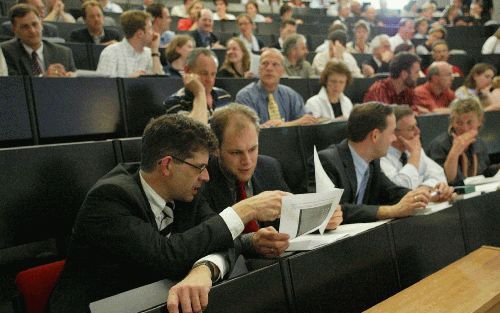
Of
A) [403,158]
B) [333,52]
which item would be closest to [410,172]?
[403,158]

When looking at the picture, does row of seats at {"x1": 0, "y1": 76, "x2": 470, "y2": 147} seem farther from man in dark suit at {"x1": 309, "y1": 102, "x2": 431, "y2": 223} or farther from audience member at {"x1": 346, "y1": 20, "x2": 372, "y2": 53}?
audience member at {"x1": 346, "y1": 20, "x2": 372, "y2": 53}

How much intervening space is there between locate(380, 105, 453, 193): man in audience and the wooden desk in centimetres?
91

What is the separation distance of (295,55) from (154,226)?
287 cm

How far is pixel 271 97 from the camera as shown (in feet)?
9.25

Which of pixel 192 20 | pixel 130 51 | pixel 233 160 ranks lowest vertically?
pixel 233 160

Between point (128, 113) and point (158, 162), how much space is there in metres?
1.24

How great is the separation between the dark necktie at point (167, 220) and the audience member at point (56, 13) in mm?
3368

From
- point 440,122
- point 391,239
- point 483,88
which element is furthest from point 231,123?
point 483,88

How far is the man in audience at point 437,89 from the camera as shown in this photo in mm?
3602

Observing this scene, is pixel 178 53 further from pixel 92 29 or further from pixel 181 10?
pixel 181 10

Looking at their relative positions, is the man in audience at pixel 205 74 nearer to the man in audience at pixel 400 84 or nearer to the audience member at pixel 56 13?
the man in audience at pixel 400 84

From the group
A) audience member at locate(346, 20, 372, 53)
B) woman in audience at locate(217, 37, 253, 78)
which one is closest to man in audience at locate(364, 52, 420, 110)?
woman in audience at locate(217, 37, 253, 78)

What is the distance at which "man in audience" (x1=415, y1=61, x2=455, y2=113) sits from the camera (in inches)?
142

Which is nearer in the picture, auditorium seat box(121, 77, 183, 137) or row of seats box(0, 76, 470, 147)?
row of seats box(0, 76, 470, 147)
